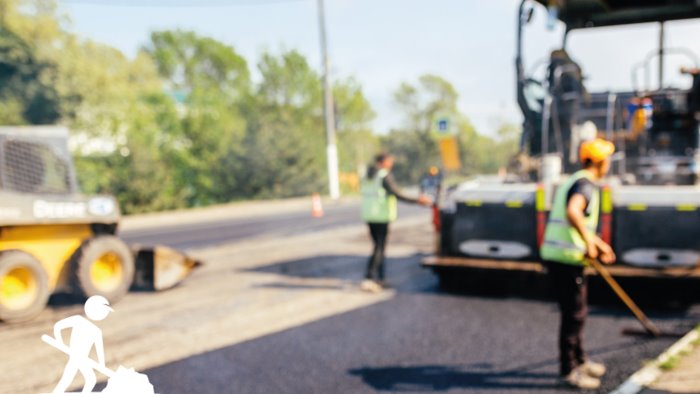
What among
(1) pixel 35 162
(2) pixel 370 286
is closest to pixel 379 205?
(2) pixel 370 286

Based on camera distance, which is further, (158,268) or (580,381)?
(158,268)

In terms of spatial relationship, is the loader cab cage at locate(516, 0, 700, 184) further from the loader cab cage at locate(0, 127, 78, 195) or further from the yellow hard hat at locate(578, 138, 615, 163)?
the loader cab cage at locate(0, 127, 78, 195)

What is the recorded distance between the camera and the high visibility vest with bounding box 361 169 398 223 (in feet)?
24.1

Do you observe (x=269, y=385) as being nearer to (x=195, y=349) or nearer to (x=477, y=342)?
(x=195, y=349)

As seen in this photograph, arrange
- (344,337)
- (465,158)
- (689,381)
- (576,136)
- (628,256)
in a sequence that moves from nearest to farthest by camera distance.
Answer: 1. (689,381)
2. (344,337)
3. (628,256)
4. (576,136)
5. (465,158)

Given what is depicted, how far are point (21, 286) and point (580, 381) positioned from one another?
5241 millimetres

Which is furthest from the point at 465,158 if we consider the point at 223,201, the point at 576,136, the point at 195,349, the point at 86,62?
the point at 195,349

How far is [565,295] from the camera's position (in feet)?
14.1

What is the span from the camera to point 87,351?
74.7 inches

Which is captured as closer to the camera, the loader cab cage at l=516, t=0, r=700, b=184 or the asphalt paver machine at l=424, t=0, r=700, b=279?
the asphalt paver machine at l=424, t=0, r=700, b=279

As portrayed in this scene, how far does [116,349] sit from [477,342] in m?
3.04

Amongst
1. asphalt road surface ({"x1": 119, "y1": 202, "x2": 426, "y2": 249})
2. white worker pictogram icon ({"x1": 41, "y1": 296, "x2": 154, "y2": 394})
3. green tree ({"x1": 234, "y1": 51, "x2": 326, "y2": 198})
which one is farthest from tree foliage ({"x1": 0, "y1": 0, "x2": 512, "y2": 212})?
white worker pictogram icon ({"x1": 41, "y1": 296, "x2": 154, "y2": 394})

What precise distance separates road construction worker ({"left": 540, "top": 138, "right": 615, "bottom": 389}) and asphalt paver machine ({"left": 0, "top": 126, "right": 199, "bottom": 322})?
486 centimetres

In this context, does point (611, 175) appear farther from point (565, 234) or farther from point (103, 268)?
point (103, 268)
